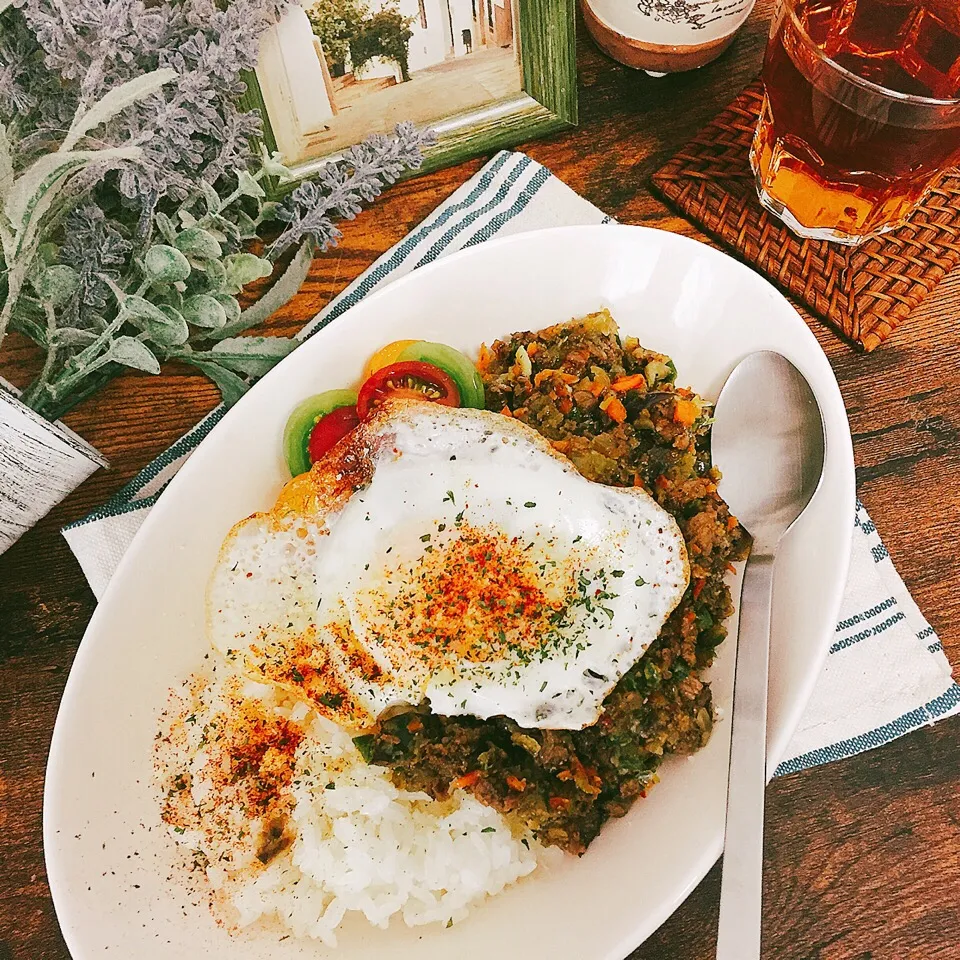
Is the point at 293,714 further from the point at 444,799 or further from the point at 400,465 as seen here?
the point at 400,465

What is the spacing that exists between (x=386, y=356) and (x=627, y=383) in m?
0.58

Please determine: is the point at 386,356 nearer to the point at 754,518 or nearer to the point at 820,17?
the point at 754,518

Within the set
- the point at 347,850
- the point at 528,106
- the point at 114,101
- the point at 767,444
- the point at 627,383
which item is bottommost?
the point at 347,850

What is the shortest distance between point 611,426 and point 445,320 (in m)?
0.50

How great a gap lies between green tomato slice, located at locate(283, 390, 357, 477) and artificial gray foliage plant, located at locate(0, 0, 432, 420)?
0.84 feet

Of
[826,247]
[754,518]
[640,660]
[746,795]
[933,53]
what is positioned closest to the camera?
[746,795]

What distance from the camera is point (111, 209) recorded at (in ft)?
7.20

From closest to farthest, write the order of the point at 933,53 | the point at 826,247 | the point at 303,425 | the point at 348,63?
1. the point at 303,425
2. the point at 933,53
3. the point at 348,63
4. the point at 826,247

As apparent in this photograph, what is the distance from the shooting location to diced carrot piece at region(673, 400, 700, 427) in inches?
77.8

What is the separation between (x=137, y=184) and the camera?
6.44ft

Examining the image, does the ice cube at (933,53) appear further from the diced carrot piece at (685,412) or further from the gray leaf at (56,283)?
the gray leaf at (56,283)

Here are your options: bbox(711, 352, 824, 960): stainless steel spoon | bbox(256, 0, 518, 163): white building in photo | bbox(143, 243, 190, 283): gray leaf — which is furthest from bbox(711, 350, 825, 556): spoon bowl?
bbox(143, 243, 190, 283): gray leaf

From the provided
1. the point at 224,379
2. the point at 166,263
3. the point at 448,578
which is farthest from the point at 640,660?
the point at 166,263

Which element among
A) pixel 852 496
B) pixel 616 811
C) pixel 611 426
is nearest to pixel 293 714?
pixel 616 811
